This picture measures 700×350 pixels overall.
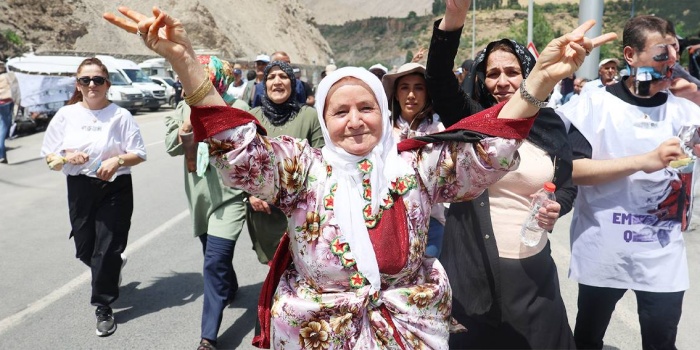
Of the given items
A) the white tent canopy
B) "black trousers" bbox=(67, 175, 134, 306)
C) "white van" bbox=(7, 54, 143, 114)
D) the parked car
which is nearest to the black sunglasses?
"black trousers" bbox=(67, 175, 134, 306)

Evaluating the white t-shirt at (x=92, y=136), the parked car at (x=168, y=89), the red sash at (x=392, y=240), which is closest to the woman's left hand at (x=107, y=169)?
the white t-shirt at (x=92, y=136)

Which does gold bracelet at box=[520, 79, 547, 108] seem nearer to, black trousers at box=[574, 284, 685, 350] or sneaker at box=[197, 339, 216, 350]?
black trousers at box=[574, 284, 685, 350]

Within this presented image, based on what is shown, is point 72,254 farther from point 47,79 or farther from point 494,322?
point 47,79

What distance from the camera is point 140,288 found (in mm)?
5188

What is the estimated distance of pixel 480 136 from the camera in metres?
1.97

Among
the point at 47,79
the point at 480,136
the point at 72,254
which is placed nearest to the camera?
the point at 480,136

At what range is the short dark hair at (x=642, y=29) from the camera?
285 cm

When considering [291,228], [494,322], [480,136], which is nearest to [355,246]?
[291,228]

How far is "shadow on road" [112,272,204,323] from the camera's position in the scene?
4719 millimetres

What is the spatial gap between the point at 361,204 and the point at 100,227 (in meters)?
3.05

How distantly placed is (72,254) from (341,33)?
149628 millimetres

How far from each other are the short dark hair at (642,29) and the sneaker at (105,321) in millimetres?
3702

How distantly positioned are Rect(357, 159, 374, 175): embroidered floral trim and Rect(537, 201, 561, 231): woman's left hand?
2.79ft

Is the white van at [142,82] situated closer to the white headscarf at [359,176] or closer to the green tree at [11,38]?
the green tree at [11,38]
